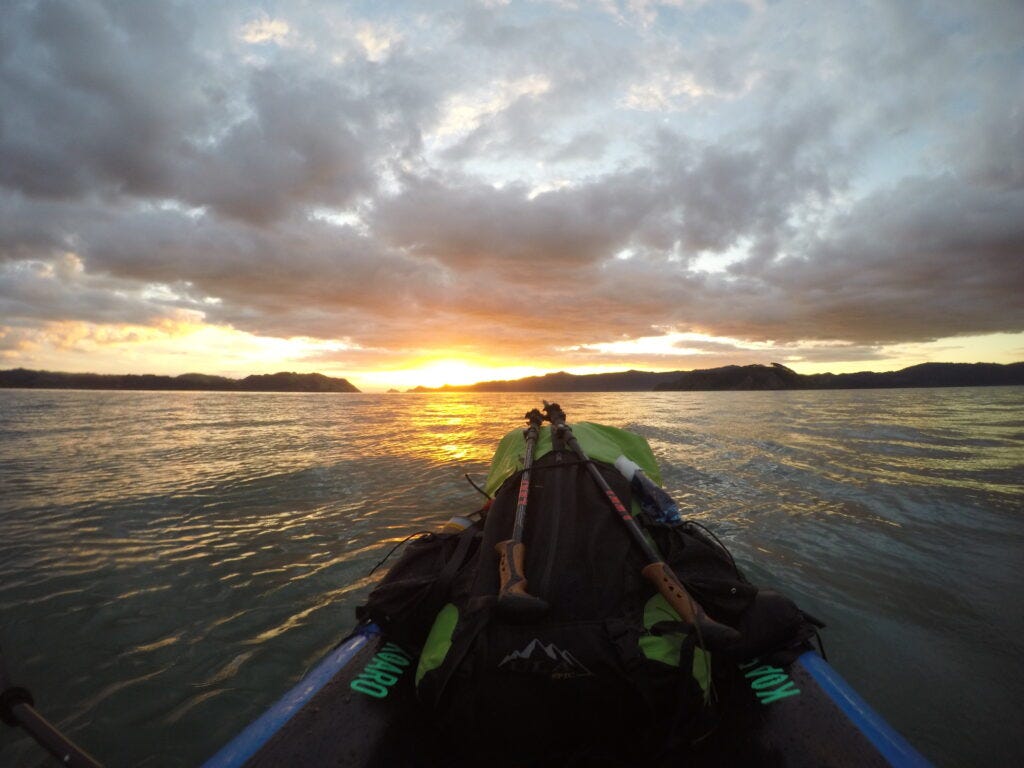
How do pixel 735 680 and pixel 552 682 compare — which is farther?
pixel 735 680

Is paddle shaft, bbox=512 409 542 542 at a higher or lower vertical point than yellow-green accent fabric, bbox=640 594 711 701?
higher

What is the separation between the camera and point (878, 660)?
4.02m

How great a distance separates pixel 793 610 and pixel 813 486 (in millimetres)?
9574

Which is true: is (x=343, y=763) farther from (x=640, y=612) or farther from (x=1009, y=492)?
(x=1009, y=492)

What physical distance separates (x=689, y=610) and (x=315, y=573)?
16.7 ft

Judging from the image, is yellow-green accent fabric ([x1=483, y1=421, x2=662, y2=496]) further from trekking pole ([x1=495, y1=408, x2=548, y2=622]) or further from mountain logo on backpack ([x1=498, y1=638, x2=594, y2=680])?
mountain logo on backpack ([x1=498, y1=638, x2=594, y2=680])

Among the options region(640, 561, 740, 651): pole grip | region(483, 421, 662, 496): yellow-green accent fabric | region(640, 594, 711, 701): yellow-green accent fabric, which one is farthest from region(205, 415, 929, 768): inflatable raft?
region(483, 421, 662, 496): yellow-green accent fabric

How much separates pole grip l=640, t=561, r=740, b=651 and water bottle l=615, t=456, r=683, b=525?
4.74ft

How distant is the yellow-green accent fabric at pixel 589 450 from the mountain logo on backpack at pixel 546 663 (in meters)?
2.52

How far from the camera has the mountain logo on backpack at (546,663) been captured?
2158 mm

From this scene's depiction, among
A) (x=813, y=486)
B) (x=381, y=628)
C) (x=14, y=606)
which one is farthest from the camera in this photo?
(x=813, y=486)

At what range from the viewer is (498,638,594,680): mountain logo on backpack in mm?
2158

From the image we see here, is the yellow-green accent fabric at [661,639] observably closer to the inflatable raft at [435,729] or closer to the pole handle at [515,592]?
the inflatable raft at [435,729]

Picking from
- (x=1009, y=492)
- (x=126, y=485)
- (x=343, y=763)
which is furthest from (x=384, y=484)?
(x=1009, y=492)
